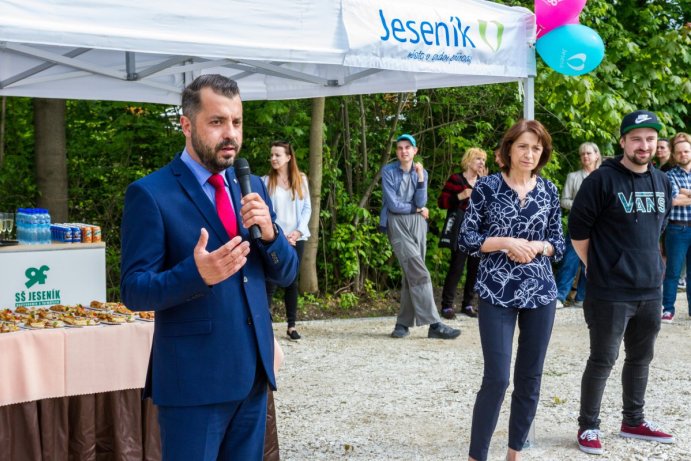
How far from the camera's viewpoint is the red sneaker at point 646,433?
4.71 metres

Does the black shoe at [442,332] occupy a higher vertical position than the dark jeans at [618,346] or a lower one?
lower

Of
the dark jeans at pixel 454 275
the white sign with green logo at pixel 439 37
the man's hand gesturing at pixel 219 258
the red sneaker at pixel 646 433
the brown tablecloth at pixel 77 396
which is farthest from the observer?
the dark jeans at pixel 454 275

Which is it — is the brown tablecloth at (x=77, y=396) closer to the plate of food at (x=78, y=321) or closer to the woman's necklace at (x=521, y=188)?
the plate of food at (x=78, y=321)

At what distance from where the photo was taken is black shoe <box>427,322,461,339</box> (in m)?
7.67

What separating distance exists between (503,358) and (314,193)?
5966 millimetres

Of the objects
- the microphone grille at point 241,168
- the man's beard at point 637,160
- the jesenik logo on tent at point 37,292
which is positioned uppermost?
the man's beard at point 637,160

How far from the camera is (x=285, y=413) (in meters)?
5.38

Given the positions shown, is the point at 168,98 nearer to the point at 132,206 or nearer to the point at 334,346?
the point at 334,346

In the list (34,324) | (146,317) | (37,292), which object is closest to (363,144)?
(37,292)

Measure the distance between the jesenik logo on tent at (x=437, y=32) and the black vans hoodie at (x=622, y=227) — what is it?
1.05m

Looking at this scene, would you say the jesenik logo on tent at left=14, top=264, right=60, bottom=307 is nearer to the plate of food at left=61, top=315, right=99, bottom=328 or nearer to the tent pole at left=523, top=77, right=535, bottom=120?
the plate of food at left=61, top=315, right=99, bottom=328

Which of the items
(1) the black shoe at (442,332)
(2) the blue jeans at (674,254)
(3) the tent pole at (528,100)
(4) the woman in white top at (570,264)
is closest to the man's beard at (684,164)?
(2) the blue jeans at (674,254)

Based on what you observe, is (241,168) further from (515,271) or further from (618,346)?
(618,346)

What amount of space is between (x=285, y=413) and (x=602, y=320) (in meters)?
2.15
